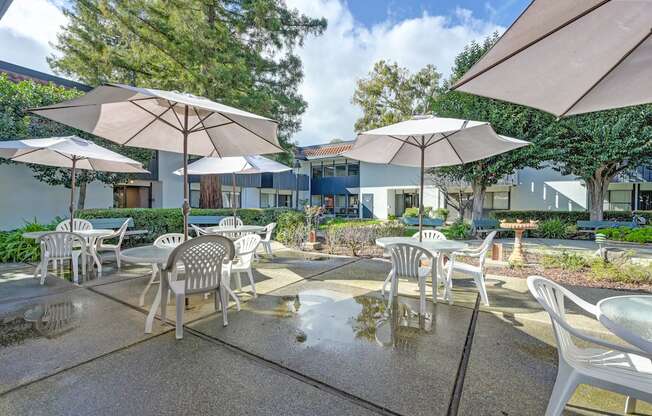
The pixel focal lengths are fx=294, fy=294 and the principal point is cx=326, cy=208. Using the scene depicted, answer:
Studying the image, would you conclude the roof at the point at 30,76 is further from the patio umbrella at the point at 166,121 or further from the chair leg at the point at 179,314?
the chair leg at the point at 179,314

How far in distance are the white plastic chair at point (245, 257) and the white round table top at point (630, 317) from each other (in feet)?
12.5

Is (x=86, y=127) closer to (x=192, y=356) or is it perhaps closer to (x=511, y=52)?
(x=192, y=356)

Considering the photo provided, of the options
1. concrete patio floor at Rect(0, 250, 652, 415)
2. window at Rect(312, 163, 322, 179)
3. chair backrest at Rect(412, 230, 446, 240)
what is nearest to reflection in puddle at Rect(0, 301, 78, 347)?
concrete patio floor at Rect(0, 250, 652, 415)

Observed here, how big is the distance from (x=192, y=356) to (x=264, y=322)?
0.94 metres

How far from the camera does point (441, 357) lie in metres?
2.82

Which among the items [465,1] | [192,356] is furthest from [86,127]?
[465,1]

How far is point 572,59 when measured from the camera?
2.48m

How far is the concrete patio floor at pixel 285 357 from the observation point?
2.16 meters

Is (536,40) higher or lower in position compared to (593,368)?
higher

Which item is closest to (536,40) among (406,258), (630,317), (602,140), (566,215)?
(630,317)

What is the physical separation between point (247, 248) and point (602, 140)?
44.5ft

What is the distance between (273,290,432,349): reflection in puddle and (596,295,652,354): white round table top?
1.63 m

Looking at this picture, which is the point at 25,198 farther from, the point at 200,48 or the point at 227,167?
the point at 227,167

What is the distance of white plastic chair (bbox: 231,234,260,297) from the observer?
4.34 metres
